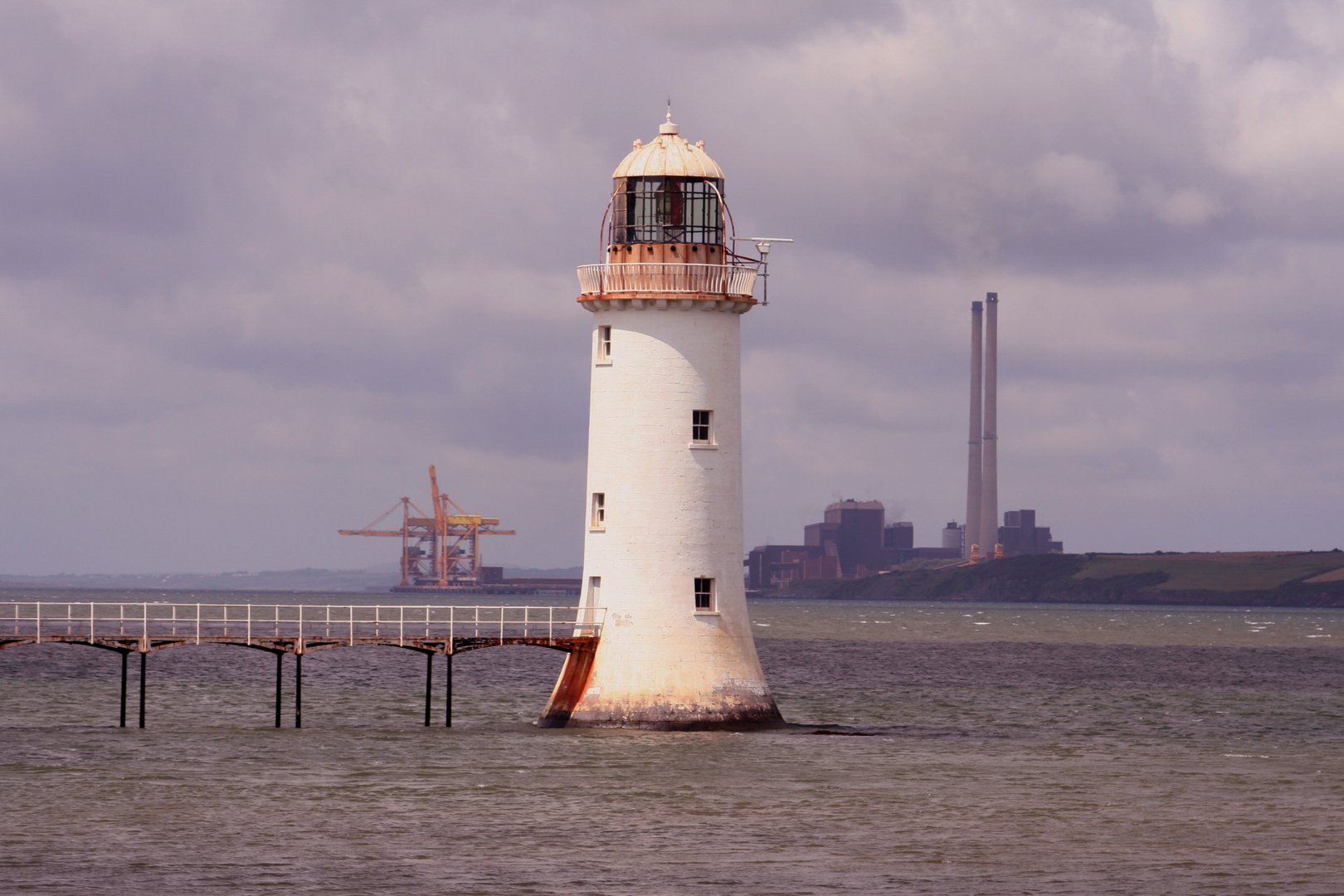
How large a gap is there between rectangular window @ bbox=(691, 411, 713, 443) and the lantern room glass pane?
459 centimetres

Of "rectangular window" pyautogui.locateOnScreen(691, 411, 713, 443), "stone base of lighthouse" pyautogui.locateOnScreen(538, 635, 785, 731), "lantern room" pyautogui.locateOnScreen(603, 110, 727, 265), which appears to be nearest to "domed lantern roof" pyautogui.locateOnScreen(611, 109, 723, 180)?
"lantern room" pyautogui.locateOnScreen(603, 110, 727, 265)

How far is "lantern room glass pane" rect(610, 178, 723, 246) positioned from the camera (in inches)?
1999

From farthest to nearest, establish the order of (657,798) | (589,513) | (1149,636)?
(1149,636) < (589,513) < (657,798)

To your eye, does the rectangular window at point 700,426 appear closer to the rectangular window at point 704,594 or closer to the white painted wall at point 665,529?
the white painted wall at point 665,529

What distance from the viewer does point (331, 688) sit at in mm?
85125

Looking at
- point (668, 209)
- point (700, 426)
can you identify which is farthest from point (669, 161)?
point (700, 426)

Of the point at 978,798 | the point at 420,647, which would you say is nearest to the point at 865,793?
the point at 978,798

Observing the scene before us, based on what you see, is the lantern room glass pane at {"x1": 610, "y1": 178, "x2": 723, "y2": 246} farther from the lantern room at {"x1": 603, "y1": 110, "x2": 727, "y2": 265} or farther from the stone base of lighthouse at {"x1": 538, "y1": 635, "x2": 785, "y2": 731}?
the stone base of lighthouse at {"x1": 538, "y1": 635, "x2": 785, "y2": 731}

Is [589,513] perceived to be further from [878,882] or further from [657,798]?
[878,882]

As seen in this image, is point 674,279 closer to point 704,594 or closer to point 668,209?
point 668,209

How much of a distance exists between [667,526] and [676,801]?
1013 centimetres

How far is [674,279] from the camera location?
164 feet

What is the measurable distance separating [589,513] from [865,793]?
1174 cm

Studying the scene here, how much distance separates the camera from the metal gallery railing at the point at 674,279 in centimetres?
5003
